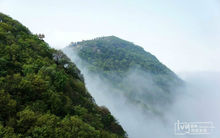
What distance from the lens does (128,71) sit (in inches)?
3708

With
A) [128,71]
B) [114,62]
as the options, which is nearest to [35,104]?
[128,71]

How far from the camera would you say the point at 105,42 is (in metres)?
117

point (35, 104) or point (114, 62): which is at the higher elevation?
point (114, 62)

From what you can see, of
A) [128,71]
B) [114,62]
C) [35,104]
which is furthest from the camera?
[114,62]

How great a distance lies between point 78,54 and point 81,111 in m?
90.7

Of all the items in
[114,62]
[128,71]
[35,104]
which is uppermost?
[114,62]

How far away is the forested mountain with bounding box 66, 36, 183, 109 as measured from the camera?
8169 centimetres

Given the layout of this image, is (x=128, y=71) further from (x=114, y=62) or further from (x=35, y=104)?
(x=35, y=104)

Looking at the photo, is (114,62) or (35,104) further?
(114,62)

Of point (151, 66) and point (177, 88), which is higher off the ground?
point (151, 66)

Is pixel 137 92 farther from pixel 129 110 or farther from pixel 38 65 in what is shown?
pixel 38 65

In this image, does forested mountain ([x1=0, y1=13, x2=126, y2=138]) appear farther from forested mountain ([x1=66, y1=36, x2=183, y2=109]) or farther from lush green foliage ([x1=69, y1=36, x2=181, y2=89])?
lush green foliage ([x1=69, y1=36, x2=181, y2=89])

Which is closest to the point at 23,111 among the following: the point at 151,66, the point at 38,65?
the point at 38,65

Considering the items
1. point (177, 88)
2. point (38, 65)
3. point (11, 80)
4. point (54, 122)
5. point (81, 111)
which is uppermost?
point (177, 88)
